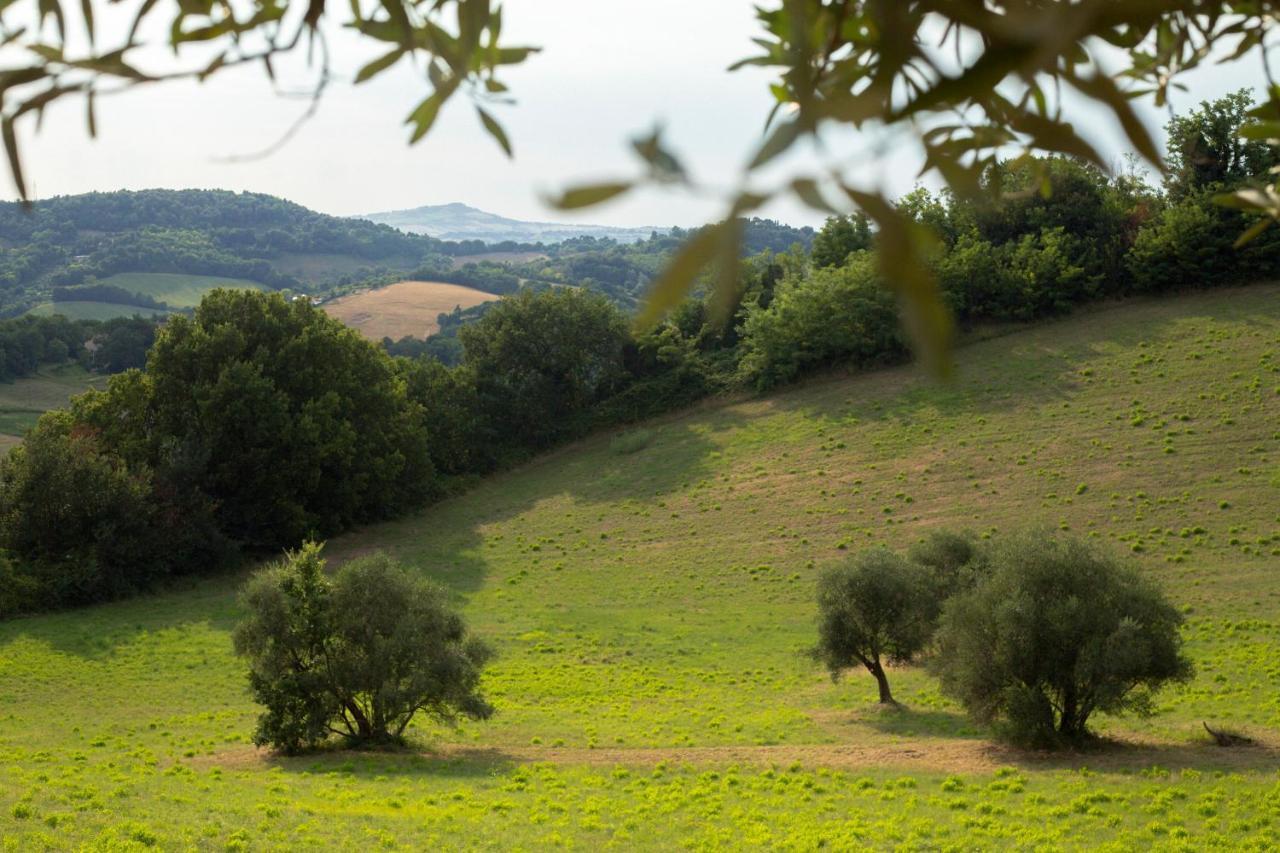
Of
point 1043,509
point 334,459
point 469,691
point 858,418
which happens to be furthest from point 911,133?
point 858,418

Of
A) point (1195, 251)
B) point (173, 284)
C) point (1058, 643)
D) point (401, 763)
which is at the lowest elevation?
point (401, 763)

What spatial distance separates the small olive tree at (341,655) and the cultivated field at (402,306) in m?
50.9

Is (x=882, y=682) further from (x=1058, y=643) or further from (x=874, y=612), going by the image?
(x=1058, y=643)

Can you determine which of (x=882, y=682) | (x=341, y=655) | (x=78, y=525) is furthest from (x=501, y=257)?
(x=341, y=655)

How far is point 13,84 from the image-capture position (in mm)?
1395

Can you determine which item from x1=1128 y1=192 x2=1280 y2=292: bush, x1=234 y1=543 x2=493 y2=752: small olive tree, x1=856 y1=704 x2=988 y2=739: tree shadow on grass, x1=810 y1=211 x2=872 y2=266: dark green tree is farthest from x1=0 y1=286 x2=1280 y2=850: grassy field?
x1=810 y1=211 x2=872 y2=266: dark green tree

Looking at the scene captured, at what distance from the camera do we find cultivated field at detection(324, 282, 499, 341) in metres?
70.9

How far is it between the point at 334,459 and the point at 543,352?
11271 mm

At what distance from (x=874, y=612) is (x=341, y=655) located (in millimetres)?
9338

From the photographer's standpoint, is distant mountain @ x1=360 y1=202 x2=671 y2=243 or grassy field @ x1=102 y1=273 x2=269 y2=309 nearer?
grassy field @ x1=102 y1=273 x2=269 y2=309

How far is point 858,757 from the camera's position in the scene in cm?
1645

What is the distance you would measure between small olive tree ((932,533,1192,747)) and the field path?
2.00ft

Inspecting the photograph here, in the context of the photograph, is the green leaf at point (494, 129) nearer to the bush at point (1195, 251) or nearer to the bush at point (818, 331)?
the bush at point (818, 331)

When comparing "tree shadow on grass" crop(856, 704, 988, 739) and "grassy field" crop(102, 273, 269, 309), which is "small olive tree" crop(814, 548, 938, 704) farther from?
"grassy field" crop(102, 273, 269, 309)
